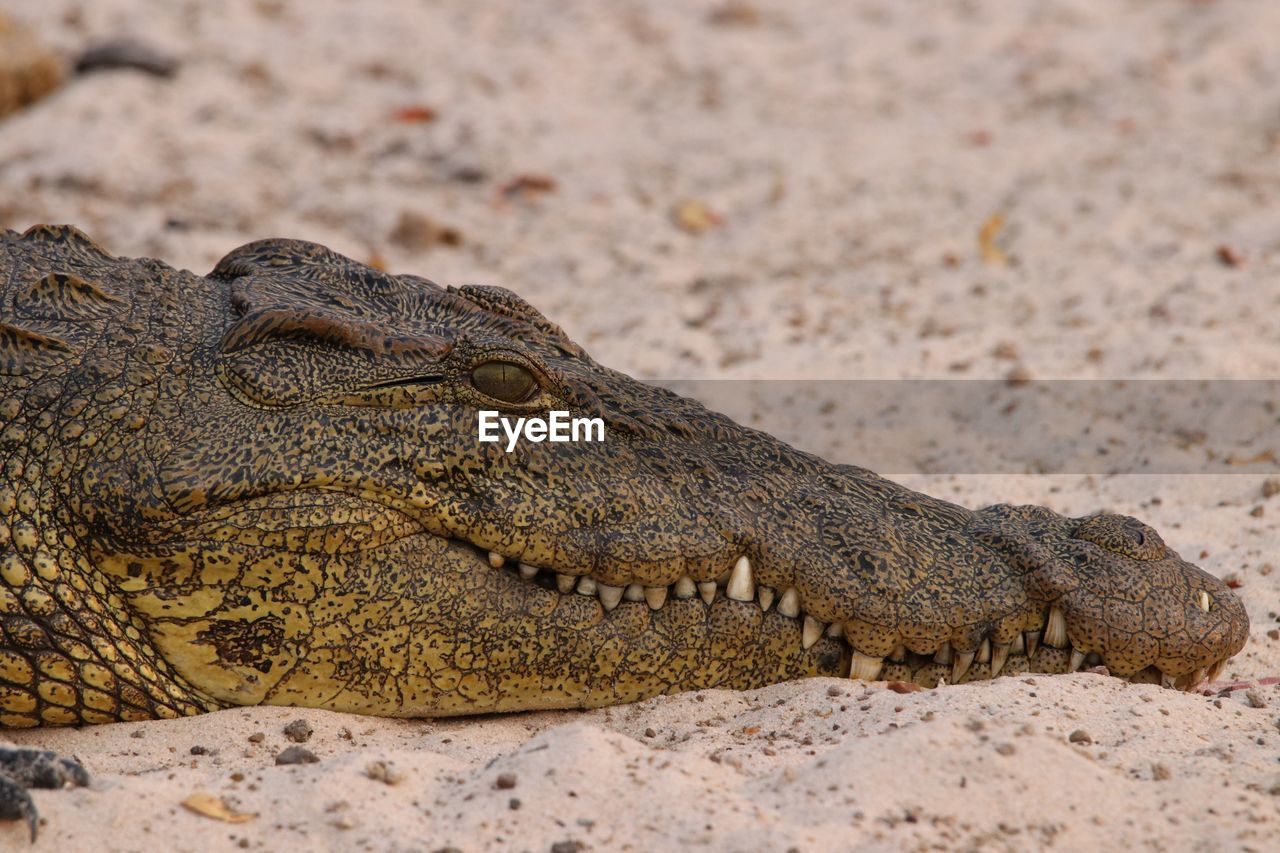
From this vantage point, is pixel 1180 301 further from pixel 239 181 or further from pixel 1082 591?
pixel 239 181

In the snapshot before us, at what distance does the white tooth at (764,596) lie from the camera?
3.89 metres

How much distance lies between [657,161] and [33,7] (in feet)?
14.7

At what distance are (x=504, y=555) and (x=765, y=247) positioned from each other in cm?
436

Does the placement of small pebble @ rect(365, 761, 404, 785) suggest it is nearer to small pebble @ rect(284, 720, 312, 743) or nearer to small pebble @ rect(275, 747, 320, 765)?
small pebble @ rect(275, 747, 320, 765)

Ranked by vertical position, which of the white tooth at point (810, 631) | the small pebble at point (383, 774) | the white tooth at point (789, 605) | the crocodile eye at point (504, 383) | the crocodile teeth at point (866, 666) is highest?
the crocodile eye at point (504, 383)

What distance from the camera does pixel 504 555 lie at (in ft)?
12.5

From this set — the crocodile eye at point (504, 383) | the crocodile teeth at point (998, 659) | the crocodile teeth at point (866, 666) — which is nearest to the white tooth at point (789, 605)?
the crocodile teeth at point (866, 666)

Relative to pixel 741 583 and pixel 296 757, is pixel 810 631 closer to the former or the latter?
pixel 741 583

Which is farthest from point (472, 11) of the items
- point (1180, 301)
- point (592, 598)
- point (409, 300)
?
point (592, 598)

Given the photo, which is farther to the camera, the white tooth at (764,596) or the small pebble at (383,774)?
the white tooth at (764,596)

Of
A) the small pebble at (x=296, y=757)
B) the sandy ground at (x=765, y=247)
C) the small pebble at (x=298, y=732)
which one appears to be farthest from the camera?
the small pebble at (x=298, y=732)

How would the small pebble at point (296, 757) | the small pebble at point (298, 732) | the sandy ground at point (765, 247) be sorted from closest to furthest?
1. the sandy ground at point (765, 247)
2. the small pebble at point (296, 757)
3. the small pebble at point (298, 732)

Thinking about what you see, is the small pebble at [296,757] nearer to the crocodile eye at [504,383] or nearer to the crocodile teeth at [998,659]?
the crocodile eye at [504,383]

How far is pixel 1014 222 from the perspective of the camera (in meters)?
7.82
